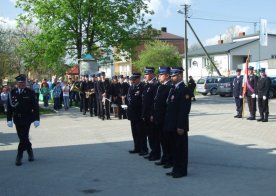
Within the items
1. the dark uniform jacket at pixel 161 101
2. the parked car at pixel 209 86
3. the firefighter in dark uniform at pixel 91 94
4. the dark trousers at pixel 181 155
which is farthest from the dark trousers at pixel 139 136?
the parked car at pixel 209 86

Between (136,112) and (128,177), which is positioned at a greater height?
(136,112)

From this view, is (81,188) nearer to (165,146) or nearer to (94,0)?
(165,146)

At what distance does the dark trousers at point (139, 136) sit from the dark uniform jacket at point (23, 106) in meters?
2.32

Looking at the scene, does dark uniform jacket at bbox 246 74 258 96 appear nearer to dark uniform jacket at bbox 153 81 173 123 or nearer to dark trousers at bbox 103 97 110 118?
dark trousers at bbox 103 97 110 118

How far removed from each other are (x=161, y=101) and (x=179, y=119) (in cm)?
108

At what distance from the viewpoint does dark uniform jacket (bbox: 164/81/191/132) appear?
756 cm

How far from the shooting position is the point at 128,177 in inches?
305

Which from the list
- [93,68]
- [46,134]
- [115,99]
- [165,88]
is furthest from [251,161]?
[93,68]

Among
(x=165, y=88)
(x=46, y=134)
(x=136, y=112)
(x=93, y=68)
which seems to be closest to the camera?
(x=165, y=88)

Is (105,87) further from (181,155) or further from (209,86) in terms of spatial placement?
(209,86)

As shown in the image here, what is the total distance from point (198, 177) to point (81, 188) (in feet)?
6.93

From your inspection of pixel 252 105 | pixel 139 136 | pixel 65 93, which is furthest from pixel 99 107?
pixel 139 136

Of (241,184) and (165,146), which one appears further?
(165,146)

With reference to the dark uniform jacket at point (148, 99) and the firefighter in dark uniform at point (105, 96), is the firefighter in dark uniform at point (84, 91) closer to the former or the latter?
the firefighter in dark uniform at point (105, 96)
